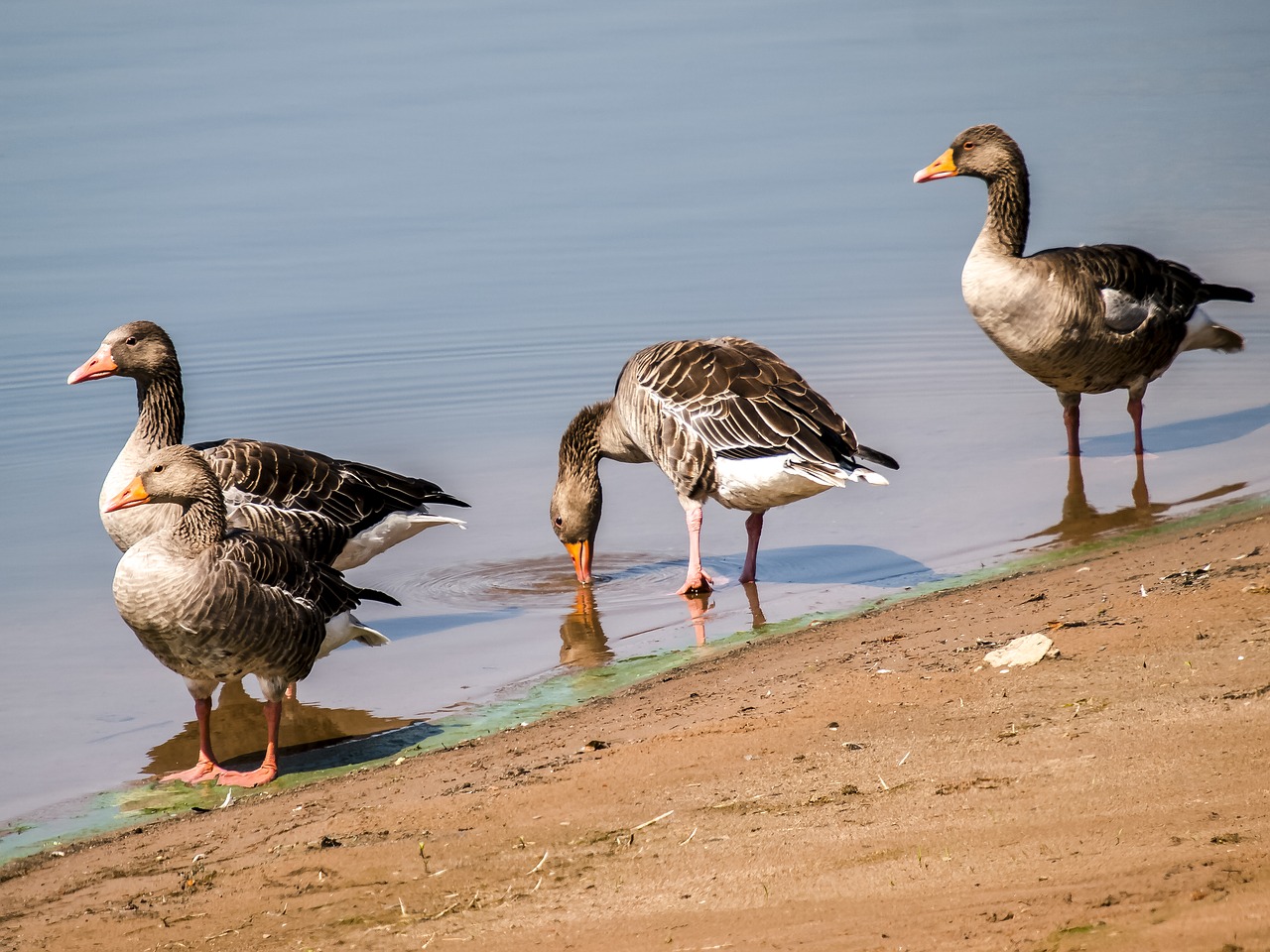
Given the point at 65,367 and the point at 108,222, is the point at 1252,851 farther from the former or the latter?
the point at 108,222

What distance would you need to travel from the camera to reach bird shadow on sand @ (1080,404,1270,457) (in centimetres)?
1198

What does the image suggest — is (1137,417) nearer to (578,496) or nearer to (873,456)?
(873,456)

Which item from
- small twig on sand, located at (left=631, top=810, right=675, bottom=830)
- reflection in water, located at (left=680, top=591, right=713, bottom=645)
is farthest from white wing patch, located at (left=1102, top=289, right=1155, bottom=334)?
small twig on sand, located at (left=631, top=810, right=675, bottom=830)

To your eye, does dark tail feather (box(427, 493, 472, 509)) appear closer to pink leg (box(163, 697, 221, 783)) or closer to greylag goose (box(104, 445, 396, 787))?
greylag goose (box(104, 445, 396, 787))

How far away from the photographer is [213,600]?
6973mm

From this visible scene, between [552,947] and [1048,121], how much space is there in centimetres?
2045

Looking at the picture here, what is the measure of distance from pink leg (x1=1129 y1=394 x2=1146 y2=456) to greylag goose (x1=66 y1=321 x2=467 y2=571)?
5.32 metres

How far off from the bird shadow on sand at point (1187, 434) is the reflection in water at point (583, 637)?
4.67 meters

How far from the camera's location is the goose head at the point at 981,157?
11.8 metres

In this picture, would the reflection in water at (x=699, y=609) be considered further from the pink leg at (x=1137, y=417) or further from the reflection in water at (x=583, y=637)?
the pink leg at (x=1137, y=417)

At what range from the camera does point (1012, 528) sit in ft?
33.4

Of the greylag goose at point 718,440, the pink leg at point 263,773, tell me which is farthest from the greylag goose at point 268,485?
the pink leg at point 263,773

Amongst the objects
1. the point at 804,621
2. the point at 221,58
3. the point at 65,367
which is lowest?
the point at 804,621

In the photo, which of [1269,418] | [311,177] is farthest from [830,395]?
[311,177]
